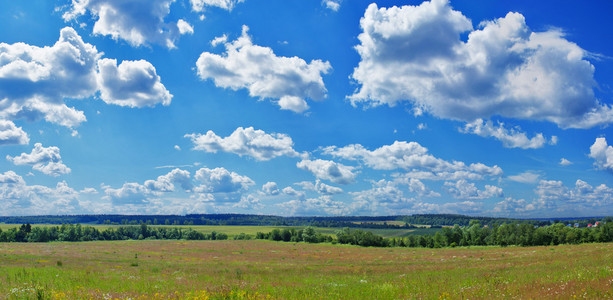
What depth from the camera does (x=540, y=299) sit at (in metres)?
9.44

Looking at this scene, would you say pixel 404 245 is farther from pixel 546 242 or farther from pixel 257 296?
pixel 257 296

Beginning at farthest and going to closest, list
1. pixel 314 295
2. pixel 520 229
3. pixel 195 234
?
pixel 195 234
pixel 520 229
pixel 314 295

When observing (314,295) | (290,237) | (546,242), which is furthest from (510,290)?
(290,237)

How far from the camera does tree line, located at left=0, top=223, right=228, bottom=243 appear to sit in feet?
379

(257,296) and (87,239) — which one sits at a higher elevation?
(257,296)

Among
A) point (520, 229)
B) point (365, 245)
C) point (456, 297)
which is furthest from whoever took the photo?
point (365, 245)

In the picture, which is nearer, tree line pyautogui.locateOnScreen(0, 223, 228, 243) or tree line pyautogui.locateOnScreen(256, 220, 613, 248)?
tree line pyautogui.locateOnScreen(256, 220, 613, 248)

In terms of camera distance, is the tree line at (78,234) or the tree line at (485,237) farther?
the tree line at (78,234)

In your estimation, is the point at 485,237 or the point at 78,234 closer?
the point at 485,237

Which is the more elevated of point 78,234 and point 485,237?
point 485,237

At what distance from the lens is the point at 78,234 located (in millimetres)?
122250

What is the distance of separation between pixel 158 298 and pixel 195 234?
13484 cm

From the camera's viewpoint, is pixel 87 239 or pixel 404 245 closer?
pixel 404 245

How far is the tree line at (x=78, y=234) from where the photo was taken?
11556 centimetres
